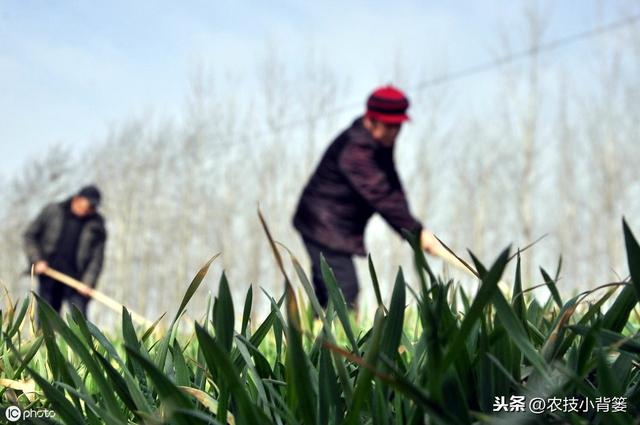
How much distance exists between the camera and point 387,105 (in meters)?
5.21

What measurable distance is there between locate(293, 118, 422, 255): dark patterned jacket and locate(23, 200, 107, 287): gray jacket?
399cm

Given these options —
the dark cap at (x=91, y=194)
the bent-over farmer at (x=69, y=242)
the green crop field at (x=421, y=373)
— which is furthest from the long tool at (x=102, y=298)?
the dark cap at (x=91, y=194)

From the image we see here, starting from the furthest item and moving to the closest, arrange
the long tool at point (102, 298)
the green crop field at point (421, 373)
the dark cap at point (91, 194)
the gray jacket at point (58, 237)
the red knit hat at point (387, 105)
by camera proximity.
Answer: the dark cap at point (91, 194) < the gray jacket at point (58, 237) < the red knit hat at point (387, 105) < the long tool at point (102, 298) < the green crop field at point (421, 373)

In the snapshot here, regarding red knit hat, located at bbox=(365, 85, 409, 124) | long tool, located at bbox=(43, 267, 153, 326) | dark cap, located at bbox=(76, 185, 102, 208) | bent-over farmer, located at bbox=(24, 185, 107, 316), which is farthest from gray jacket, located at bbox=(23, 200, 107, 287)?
red knit hat, located at bbox=(365, 85, 409, 124)

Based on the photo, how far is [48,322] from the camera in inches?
33.5

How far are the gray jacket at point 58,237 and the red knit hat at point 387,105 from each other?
4.64 meters

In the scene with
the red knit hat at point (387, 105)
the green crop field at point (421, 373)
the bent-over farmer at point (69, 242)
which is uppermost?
the red knit hat at point (387, 105)

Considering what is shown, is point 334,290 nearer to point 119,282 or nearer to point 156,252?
point 119,282

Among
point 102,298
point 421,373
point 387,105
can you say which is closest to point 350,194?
point 387,105

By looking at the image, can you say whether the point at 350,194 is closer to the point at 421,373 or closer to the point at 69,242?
the point at 69,242

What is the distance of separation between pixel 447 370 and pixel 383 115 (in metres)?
4.64

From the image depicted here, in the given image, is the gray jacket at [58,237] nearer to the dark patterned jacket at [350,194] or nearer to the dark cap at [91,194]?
the dark cap at [91,194]

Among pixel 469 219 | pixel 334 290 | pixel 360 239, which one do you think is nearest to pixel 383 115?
pixel 360 239

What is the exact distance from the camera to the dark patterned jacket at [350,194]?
17.3 ft
